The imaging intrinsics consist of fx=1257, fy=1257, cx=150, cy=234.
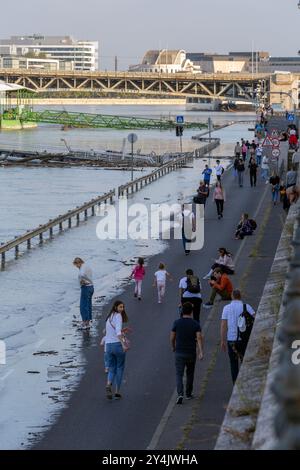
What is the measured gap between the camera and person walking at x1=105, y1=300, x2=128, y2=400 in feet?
45.5

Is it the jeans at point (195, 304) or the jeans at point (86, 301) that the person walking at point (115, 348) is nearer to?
the jeans at point (195, 304)

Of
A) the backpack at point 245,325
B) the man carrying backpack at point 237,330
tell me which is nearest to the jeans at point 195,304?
the man carrying backpack at point 237,330

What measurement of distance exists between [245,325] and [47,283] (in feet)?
43.0

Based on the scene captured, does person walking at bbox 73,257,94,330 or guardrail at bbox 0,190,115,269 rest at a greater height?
person walking at bbox 73,257,94,330

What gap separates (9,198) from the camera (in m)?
56.1

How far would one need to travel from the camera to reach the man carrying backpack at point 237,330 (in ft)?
43.9

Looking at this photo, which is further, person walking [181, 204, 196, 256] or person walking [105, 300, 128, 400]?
person walking [181, 204, 196, 256]

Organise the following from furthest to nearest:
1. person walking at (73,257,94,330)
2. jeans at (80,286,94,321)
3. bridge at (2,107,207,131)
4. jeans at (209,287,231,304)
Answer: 1. bridge at (2,107,207,131)
2. jeans at (209,287,231,304)
3. jeans at (80,286,94,321)
4. person walking at (73,257,94,330)

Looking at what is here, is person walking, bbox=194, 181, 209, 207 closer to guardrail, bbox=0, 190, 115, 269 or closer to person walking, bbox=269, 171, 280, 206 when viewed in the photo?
person walking, bbox=269, 171, 280, 206

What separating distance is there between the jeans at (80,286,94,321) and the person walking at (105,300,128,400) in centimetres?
476

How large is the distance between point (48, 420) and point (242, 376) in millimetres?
3268

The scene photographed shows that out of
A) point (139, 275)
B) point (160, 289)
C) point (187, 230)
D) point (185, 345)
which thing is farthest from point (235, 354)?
point (187, 230)

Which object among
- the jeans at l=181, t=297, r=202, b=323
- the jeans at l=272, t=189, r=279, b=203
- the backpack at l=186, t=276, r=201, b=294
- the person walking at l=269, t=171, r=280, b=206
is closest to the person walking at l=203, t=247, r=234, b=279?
the backpack at l=186, t=276, r=201, b=294

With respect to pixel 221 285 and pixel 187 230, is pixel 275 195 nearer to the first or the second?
pixel 187 230
